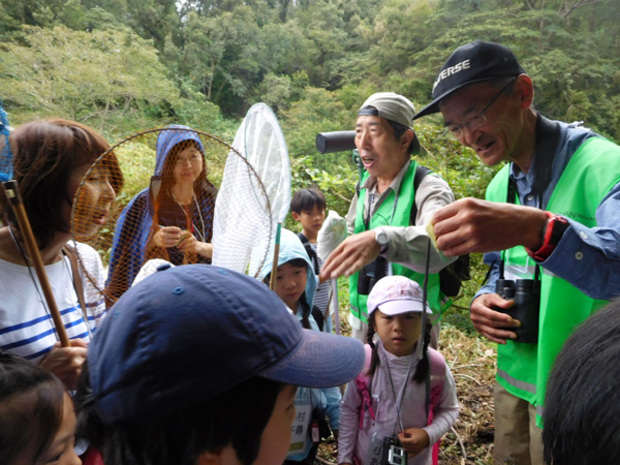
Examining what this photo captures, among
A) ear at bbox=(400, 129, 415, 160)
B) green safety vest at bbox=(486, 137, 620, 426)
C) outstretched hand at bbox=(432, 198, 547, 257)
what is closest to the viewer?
outstretched hand at bbox=(432, 198, 547, 257)

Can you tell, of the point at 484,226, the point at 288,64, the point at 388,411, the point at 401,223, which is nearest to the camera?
the point at 484,226

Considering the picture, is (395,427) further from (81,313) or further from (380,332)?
(81,313)

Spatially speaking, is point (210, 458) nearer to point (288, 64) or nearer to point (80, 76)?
point (80, 76)

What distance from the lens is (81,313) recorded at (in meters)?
1.45

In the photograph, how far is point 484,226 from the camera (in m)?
1.16

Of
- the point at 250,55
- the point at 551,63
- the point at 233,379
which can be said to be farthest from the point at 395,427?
the point at 250,55

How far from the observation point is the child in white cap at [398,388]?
1842 millimetres

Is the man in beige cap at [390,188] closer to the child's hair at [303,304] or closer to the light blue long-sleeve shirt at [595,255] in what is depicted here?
the child's hair at [303,304]

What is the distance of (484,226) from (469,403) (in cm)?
251

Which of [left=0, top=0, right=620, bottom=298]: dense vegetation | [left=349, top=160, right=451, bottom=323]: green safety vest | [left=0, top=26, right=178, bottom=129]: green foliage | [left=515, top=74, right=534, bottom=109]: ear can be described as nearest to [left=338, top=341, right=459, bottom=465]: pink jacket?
[left=349, top=160, right=451, bottom=323]: green safety vest

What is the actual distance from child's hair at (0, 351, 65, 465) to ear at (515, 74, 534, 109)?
1752 mm

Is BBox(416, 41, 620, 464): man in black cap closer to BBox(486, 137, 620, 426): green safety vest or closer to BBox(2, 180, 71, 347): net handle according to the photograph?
BBox(486, 137, 620, 426): green safety vest

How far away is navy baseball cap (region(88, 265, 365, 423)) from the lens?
2.14ft

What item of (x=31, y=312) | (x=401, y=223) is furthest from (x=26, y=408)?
(x=401, y=223)
